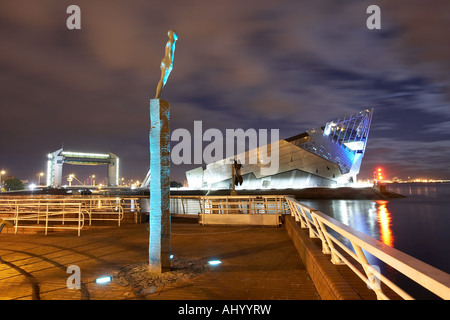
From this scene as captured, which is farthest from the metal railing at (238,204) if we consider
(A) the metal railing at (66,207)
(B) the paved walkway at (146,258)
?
(A) the metal railing at (66,207)

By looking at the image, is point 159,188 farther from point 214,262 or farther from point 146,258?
point 146,258

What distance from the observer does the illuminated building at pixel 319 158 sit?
202 feet

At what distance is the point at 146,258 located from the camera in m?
6.88

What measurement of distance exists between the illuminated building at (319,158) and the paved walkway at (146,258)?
54.2m

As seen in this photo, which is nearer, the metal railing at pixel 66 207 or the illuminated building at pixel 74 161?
the metal railing at pixel 66 207

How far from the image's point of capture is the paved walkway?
4.52 metres

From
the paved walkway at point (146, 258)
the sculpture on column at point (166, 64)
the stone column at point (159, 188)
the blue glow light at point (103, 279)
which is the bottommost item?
the paved walkway at point (146, 258)

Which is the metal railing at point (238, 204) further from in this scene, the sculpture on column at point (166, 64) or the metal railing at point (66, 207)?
the sculpture on column at point (166, 64)

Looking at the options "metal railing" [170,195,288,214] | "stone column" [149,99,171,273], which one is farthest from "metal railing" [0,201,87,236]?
"stone column" [149,99,171,273]

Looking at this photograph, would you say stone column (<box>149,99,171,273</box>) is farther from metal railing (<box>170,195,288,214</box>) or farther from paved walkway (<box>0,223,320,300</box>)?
metal railing (<box>170,195,288,214</box>)

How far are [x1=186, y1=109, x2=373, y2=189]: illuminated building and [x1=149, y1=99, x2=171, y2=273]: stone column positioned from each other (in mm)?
58817
